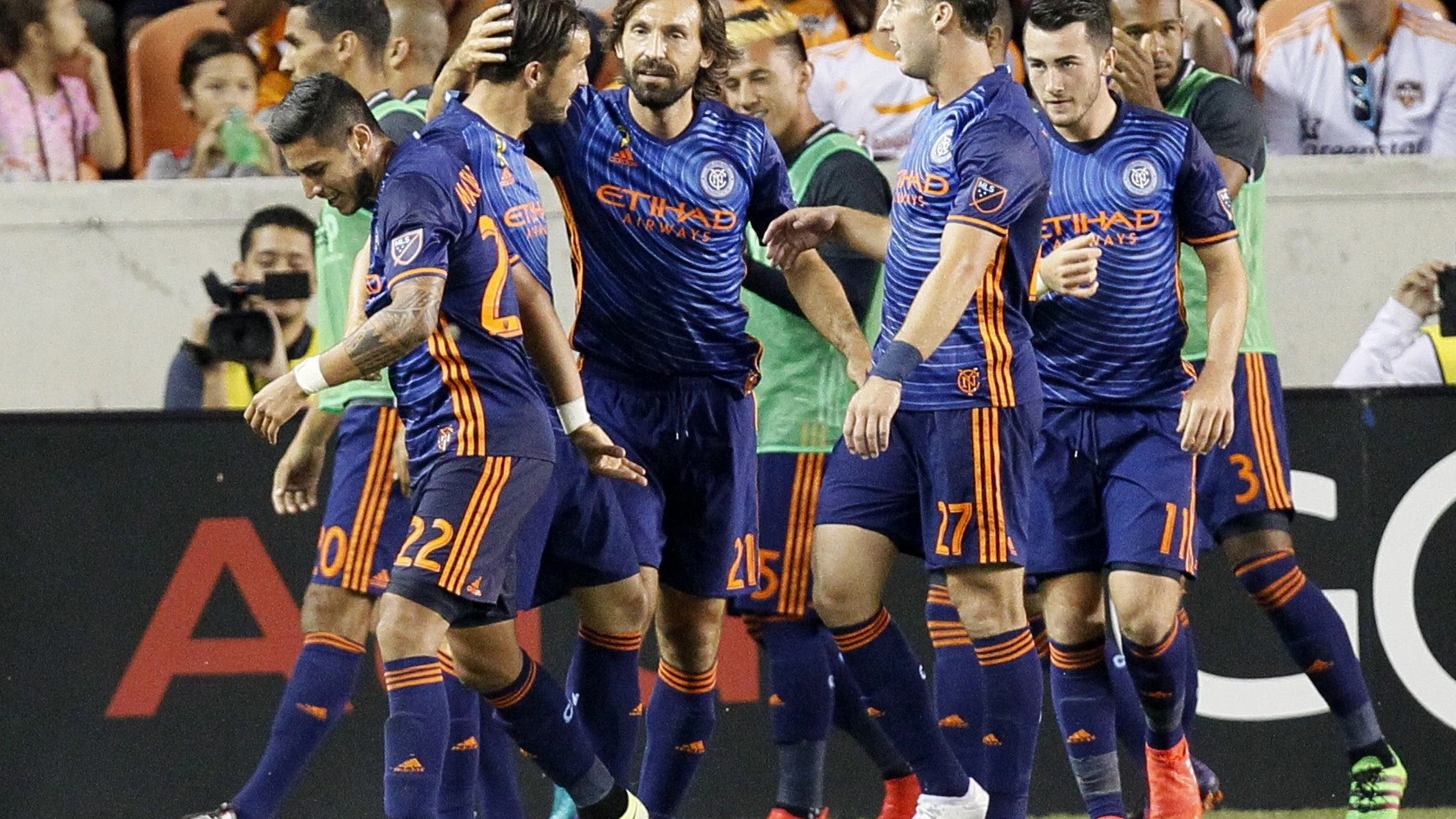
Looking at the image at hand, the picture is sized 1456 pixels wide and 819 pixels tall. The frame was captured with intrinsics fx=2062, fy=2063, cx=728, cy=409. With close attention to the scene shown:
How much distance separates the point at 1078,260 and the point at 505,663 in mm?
1627

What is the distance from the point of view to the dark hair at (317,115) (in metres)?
4.28

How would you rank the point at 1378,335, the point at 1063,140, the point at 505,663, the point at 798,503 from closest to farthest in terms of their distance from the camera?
1. the point at 505,663
2. the point at 1063,140
3. the point at 798,503
4. the point at 1378,335

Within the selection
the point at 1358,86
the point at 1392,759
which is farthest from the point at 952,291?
the point at 1358,86

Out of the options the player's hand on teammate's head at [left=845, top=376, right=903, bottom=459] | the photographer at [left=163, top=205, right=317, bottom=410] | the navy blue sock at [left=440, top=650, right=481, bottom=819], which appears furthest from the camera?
the photographer at [left=163, top=205, right=317, bottom=410]

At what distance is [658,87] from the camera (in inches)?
191

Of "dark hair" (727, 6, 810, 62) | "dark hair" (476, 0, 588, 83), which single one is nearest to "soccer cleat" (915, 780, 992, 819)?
"dark hair" (476, 0, 588, 83)

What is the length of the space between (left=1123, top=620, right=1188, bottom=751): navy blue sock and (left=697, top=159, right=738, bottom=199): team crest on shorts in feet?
4.81

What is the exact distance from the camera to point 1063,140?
17.2ft

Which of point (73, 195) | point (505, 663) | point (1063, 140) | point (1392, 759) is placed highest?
point (1063, 140)

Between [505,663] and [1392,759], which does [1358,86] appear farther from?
[505,663]

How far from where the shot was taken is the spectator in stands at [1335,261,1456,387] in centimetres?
668

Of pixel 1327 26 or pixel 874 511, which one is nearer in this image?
pixel 874 511

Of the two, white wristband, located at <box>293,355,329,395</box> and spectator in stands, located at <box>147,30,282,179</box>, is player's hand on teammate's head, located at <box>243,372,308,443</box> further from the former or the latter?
spectator in stands, located at <box>147,30,282,179</box>

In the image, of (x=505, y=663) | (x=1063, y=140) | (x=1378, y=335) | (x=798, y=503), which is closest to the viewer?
(x=505, y=663)
